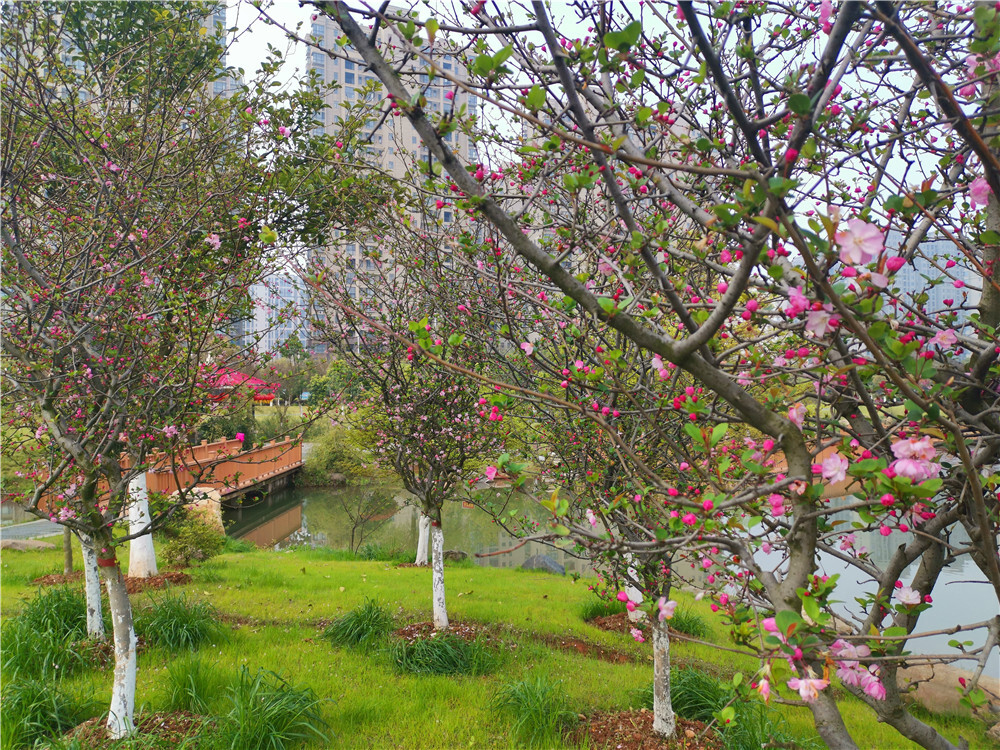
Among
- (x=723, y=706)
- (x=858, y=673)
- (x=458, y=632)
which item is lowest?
(x=458, y=632)

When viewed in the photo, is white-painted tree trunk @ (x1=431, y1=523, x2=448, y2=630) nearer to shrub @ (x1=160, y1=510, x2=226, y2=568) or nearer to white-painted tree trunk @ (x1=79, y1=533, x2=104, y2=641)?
white-painted tree trunk @ (x1=79, y1=533, x2=104, y2=641)

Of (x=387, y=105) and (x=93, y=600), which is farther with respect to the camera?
(x=93, y=600)

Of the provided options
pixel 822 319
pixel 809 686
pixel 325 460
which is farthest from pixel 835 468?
pixel 325 460

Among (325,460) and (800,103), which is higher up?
(800,103)

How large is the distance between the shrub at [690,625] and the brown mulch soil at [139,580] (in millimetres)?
6294

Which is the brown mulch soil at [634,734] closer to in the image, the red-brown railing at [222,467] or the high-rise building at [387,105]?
the red-brown railing at [222,467]

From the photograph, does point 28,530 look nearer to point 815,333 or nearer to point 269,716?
point 269,716

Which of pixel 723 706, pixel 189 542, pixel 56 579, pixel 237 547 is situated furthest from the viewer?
pixel 237 547

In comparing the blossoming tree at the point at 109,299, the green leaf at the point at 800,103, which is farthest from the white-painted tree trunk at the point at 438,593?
the green leaf at the point at 800,103

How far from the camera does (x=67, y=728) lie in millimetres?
3695

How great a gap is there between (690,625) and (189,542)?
24.8 ft

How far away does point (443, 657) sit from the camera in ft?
16.4

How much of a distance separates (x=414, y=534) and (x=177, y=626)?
11.1 m

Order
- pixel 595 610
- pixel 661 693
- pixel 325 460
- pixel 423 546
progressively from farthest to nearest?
pixel 325 460, pixel 423 546, pixel 595 610, pixel 661 693
